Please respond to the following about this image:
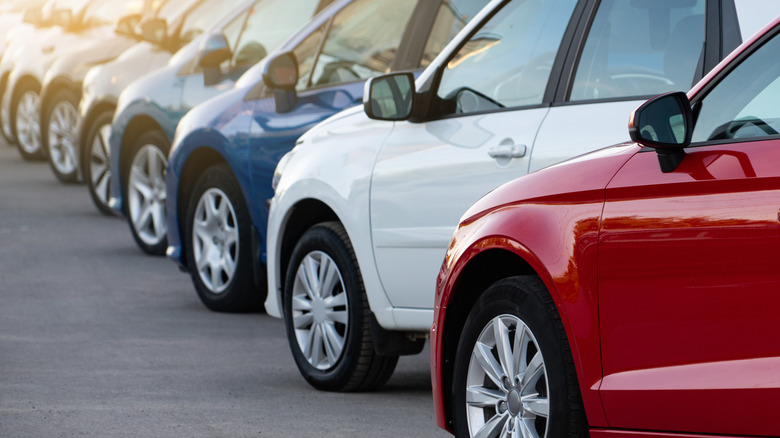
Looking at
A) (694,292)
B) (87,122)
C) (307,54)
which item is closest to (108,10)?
(87,122)

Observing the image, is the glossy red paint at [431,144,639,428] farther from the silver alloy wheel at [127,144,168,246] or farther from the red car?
the silver alloy wheel at [127,144,168,246]

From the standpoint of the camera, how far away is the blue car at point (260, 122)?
8.16 m

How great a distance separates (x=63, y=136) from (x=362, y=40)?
926cm

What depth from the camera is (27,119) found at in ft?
64.1

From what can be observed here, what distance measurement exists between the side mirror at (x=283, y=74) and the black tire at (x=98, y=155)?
5228mm

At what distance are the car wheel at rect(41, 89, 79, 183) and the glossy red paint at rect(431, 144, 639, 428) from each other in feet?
40.6

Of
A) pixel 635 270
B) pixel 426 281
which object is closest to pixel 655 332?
pixel 635 270

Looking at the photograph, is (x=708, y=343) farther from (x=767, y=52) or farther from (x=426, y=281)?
(x=426, y=281)

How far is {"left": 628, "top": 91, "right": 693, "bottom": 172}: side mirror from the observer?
3.94 meters

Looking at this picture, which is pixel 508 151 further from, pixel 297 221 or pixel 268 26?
pixel 268 26

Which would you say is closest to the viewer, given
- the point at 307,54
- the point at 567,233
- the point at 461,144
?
the point at 567,233

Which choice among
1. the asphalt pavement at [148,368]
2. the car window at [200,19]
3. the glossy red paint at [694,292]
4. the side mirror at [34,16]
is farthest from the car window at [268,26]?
the side mirror at [34,16]

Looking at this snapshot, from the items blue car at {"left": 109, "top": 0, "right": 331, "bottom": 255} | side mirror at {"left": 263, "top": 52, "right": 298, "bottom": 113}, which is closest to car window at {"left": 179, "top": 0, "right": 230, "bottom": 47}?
blue car at {"left": 109, "top": 0, "right": 331, "bottom": 255}

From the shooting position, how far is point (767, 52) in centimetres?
398
